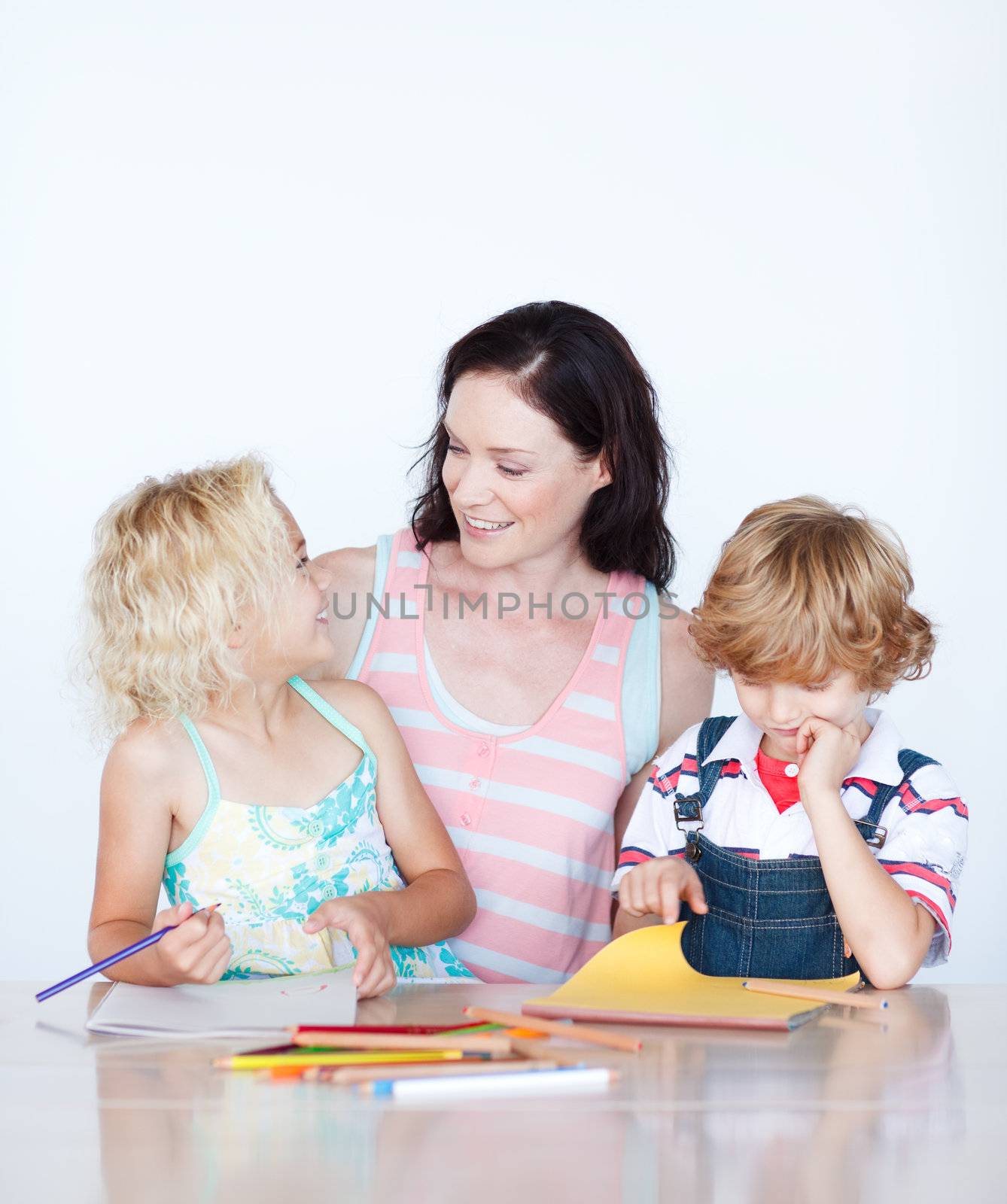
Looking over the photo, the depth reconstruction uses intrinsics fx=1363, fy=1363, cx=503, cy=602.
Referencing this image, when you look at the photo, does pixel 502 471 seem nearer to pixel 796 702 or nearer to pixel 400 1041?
pixel 796 702

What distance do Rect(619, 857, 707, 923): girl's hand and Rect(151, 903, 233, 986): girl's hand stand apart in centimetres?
41

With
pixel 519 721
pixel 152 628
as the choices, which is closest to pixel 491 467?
pixel 519 721

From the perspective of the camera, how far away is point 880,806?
1445 mm

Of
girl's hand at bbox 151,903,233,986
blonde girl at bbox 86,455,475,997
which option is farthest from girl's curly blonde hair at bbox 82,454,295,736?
girl's hand at bbox 151,903,233,986

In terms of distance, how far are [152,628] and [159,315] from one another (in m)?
1.54

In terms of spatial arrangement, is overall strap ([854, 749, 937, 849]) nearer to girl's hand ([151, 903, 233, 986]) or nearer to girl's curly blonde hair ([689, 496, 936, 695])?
girl's curly blonde hair ([689, 496, 936, 695])

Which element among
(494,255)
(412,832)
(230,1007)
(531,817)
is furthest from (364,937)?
(494,255)

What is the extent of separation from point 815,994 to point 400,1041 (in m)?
0.41

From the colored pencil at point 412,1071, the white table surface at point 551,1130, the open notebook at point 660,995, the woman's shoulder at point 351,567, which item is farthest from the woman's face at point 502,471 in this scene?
the colored pencil at point 412,1071

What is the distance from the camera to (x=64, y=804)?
2949 millimetres

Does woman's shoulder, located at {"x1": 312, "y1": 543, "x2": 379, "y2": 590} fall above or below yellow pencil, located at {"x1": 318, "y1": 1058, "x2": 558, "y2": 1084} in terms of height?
above

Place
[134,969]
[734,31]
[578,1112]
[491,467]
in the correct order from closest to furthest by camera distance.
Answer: [578,1112] < [134,969] < [491,467] < [734,31]

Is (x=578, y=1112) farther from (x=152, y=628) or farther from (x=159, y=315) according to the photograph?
(x=159, y=315)

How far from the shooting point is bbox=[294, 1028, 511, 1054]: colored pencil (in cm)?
97
